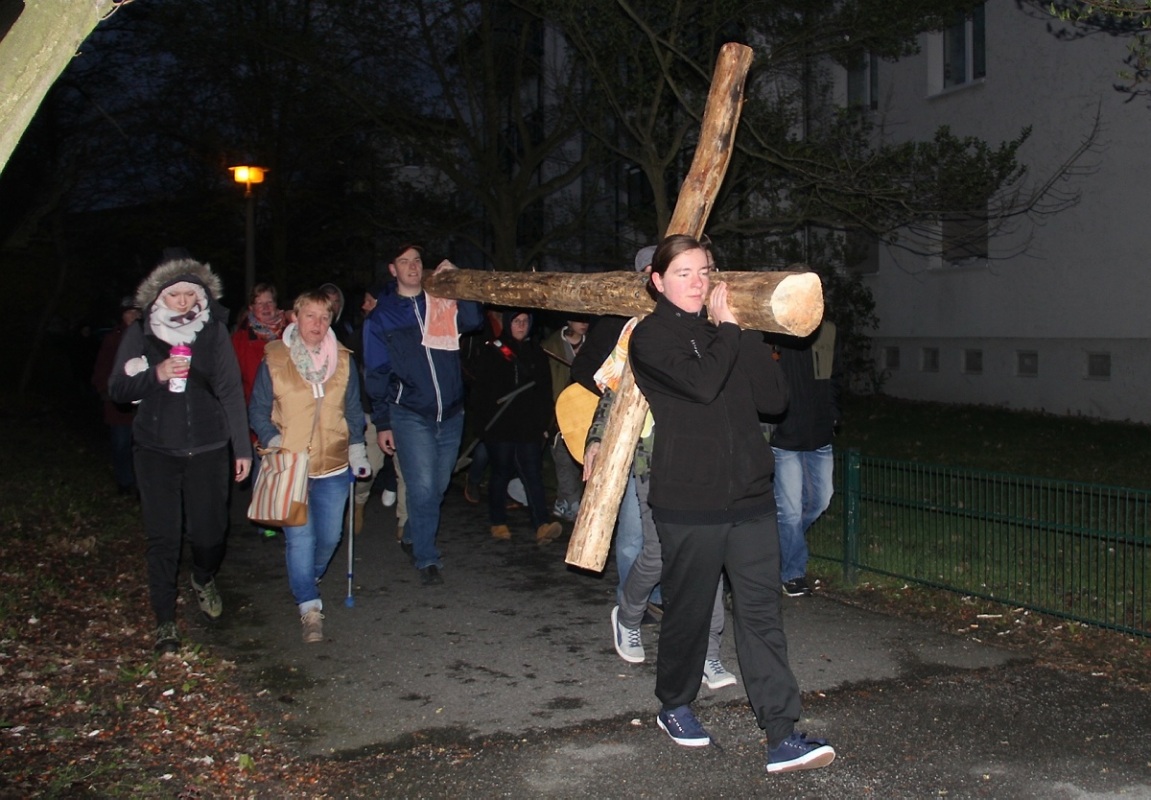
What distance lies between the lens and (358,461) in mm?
6812

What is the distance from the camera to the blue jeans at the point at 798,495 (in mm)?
7164

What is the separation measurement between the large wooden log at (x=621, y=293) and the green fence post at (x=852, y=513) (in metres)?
2.28

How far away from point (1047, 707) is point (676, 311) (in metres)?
2.43

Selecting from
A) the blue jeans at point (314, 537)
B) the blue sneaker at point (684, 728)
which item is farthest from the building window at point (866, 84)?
the blue sneaker at point (684, 728)

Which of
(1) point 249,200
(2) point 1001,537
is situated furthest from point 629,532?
(1) point 249,200

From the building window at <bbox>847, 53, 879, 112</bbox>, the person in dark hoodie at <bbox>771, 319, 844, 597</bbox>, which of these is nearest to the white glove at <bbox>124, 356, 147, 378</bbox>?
the person in dark hoodie at <bbox>771, 319, 844, 597</bbox>

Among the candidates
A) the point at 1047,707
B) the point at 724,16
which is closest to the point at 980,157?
the point at 724,16

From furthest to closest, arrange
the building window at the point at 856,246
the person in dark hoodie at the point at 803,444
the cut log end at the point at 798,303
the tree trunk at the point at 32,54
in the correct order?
the building window at the point at 856,246, the person in dark hoodie at the point at 803,444, the cut log end at the point at 798,303, the tree trunk at the point at 32,54

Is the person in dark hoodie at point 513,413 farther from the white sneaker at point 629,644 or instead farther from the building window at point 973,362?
the building window at point 973,362

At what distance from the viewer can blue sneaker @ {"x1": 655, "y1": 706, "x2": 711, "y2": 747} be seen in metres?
4.71

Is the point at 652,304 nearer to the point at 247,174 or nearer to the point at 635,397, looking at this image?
the point at 635,397

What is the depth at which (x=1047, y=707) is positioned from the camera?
516 centimetres

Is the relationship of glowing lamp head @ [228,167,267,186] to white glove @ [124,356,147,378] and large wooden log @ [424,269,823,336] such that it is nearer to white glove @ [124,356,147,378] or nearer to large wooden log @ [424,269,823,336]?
large wooden log @ [424,269,823,336]

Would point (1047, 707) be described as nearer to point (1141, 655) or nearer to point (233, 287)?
point (1141, 655)
